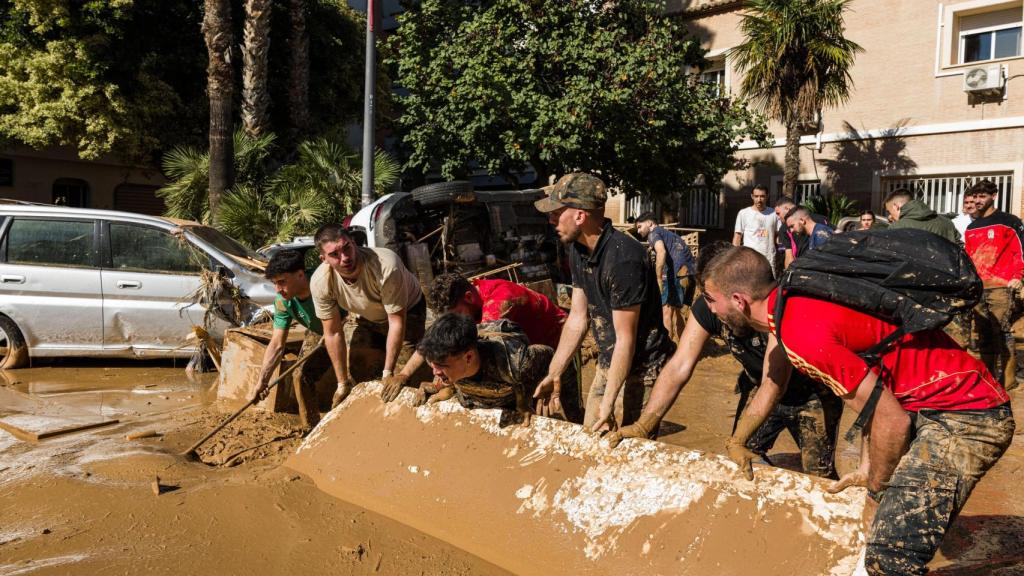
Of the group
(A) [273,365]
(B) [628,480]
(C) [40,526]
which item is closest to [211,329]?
(A) [273,365]

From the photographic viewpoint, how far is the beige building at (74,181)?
17922 millimetres

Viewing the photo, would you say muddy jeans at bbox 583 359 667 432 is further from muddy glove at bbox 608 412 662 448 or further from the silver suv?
the silver suv

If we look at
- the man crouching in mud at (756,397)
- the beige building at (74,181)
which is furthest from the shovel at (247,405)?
the beige building at (74,181)

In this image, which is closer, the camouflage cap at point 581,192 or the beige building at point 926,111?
the camouflage cap at point 581,192

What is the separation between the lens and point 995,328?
605cm

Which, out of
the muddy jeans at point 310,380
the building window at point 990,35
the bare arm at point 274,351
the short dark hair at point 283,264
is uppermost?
the building window at point 990,35

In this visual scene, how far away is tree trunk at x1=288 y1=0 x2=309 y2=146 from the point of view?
46.4 feet

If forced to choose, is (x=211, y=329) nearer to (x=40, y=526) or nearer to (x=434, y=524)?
(x=40, y=526)

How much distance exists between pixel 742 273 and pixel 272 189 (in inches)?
418

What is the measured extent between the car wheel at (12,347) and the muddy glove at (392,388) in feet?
16.8

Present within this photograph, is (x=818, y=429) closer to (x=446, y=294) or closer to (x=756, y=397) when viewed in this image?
(x=756, y=397)

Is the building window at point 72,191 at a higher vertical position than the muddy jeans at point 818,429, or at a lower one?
higher

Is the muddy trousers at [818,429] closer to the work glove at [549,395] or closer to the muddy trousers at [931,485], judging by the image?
the work glove at [549,395]

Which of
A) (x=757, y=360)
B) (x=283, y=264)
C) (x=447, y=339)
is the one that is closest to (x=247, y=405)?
(x=283, y=264)
